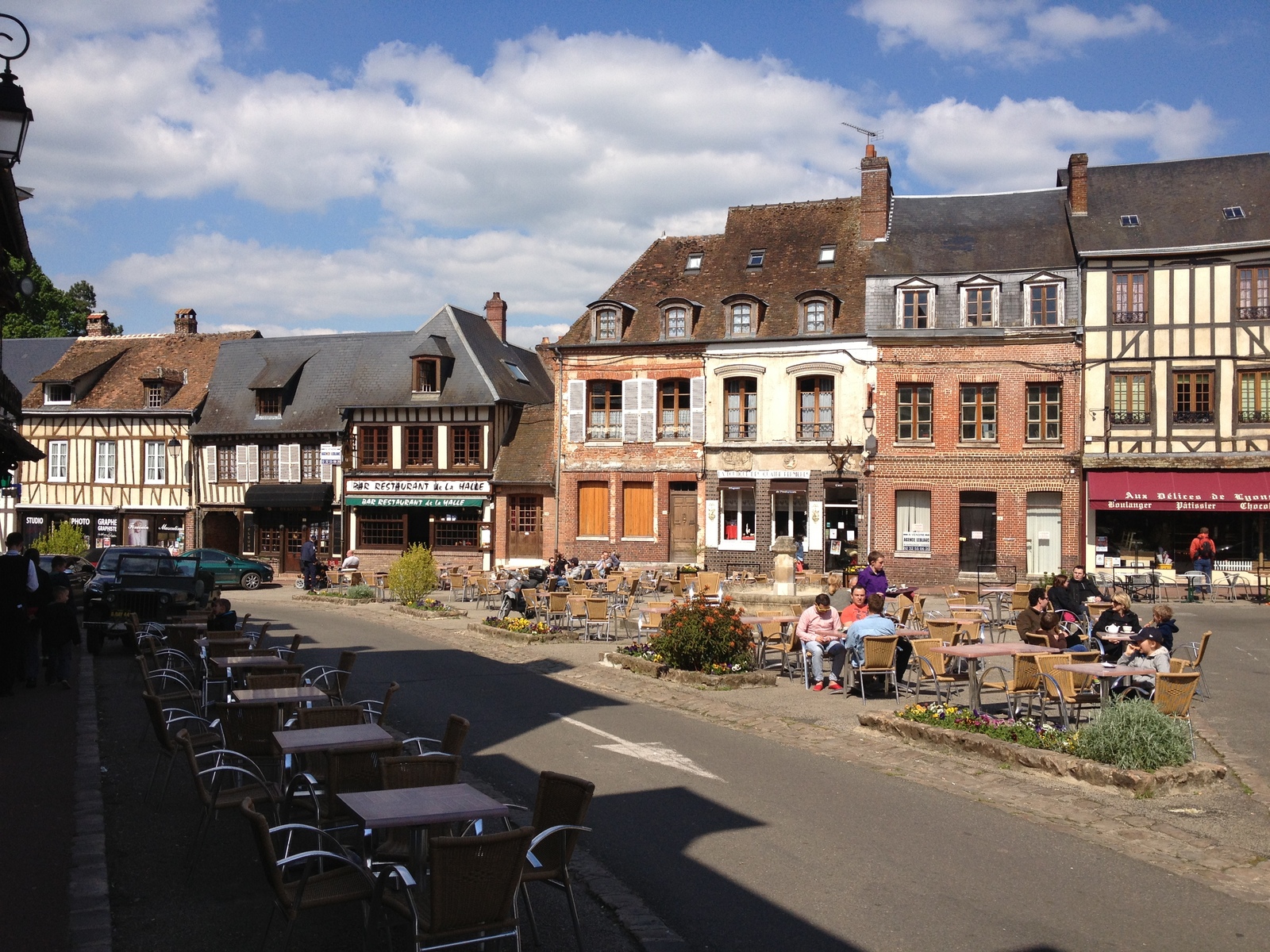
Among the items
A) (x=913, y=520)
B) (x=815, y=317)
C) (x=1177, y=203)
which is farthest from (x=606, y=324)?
(x=1177, y=203)

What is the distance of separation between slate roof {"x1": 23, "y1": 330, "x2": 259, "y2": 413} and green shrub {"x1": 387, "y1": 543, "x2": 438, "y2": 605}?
1937cm

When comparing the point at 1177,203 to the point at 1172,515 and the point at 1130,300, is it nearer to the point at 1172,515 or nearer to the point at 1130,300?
the point at 1130,300

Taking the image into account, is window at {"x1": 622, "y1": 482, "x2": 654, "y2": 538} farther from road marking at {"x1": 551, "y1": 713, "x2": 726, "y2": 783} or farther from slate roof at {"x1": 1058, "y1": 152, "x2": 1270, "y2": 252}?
road marking at {"x1": 551, "y1": 713, "x2": 726, "y2": 783}

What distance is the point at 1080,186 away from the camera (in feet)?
103

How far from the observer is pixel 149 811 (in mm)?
7781

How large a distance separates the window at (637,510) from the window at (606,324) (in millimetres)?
4476

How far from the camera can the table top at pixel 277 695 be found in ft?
27.1

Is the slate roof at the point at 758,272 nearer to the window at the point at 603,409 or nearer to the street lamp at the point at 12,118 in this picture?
the window at the point at 603,409

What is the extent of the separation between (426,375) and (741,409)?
11291 millimetres

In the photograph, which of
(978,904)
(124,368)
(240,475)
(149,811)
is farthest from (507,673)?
(124,368)

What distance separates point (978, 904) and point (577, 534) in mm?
28495

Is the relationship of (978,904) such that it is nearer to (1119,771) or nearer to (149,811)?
(1119,771)

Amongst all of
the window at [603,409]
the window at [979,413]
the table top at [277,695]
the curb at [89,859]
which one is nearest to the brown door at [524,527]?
the window at [603,409]

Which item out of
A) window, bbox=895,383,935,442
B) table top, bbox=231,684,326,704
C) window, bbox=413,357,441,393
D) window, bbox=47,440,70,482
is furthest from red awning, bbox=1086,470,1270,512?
window, bbox=47,440,70,482
